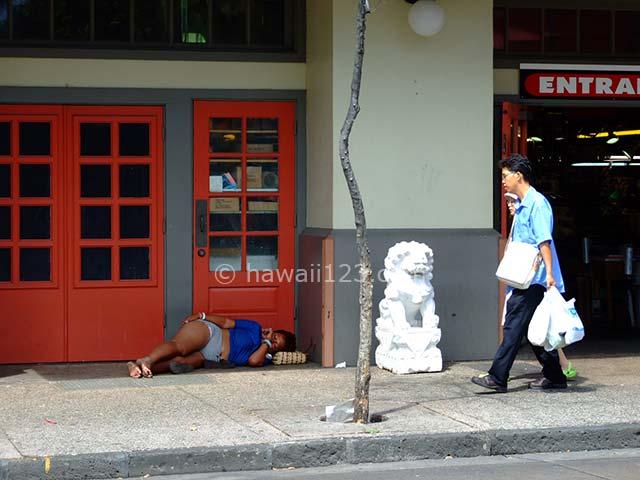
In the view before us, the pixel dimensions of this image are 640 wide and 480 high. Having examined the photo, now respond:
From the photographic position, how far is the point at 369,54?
10922mm

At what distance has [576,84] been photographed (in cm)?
1192

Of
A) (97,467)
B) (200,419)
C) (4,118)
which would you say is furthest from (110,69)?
(97,467)

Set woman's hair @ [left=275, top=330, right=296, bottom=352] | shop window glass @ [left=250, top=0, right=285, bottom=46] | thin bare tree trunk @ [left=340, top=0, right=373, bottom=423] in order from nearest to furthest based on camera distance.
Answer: thin bare tree trunk @ [left=340, top=0, right=373, bottom=423]
woman's hair @ [left=275, top=330, right=296, bottom=352]
shop window glass @ [left=250, top=0, right=285, bottom=46]

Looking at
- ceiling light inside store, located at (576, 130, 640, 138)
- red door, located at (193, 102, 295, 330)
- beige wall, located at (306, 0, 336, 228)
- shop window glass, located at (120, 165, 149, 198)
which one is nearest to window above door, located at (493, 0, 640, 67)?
beige wall, located at (306, 0, 336, 228)

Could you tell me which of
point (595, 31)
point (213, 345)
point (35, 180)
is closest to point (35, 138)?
point (35, 180)

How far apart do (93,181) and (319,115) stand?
224 centimetres

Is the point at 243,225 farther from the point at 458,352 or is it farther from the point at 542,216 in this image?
the point at 542,216

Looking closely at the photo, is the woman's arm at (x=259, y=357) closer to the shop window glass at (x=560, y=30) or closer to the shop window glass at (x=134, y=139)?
the shop window glass at (x=134, y=139)

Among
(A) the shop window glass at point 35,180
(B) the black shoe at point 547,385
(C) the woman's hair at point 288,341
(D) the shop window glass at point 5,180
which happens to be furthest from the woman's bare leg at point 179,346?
(B) the black shoe at point 547,385

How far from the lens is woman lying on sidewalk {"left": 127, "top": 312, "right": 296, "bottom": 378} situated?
10641 mm

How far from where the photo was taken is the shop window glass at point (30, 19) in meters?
11.1

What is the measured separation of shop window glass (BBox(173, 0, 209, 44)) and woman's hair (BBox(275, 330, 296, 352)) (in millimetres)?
2925

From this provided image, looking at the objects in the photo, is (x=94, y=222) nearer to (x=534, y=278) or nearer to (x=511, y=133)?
(x=511, y=133)

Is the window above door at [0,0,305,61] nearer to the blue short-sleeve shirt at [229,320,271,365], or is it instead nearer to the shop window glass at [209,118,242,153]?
the shop window glass at [209,118,242,153]
